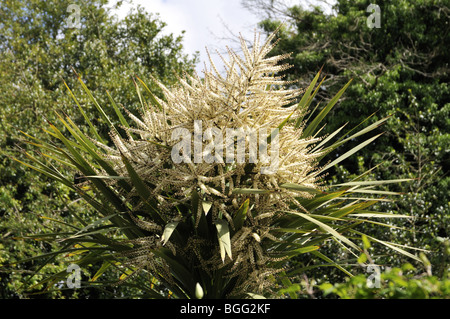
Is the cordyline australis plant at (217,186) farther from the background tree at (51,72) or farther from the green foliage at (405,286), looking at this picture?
the background tree at (51,72)

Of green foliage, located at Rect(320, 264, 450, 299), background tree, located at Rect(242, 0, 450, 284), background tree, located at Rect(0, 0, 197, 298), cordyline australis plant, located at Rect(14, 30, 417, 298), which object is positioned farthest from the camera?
background tree, located at Rect(242, 0, 450, 284)

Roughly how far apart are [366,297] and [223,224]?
2.78ft

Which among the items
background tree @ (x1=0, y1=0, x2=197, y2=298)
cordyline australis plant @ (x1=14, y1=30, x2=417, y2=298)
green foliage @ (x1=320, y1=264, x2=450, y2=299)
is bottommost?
green foliage @ (x1=320, y1=264, x2=450, y2=299)

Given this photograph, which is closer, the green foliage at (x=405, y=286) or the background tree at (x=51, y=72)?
the green foliage at (x=405, y=286)

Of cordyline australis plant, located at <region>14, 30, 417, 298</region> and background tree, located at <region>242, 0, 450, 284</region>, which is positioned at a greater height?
background tree, located at <region>242, 0, 450, 284</region>

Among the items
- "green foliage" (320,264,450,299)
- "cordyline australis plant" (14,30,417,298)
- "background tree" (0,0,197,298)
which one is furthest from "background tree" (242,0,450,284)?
"green foliage" (320,264,450,299)

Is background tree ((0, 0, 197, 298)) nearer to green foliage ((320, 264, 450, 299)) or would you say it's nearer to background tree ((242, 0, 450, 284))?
background tree ((242, 0, 450, 284))

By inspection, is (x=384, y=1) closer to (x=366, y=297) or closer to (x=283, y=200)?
(x=283, y=200)

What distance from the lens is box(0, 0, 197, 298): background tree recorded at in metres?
6.83

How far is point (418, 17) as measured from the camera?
9820 mm

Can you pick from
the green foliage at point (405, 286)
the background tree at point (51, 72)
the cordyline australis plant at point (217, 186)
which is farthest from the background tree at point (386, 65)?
the green foliage at point (405, 286)

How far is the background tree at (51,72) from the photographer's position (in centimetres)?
683
